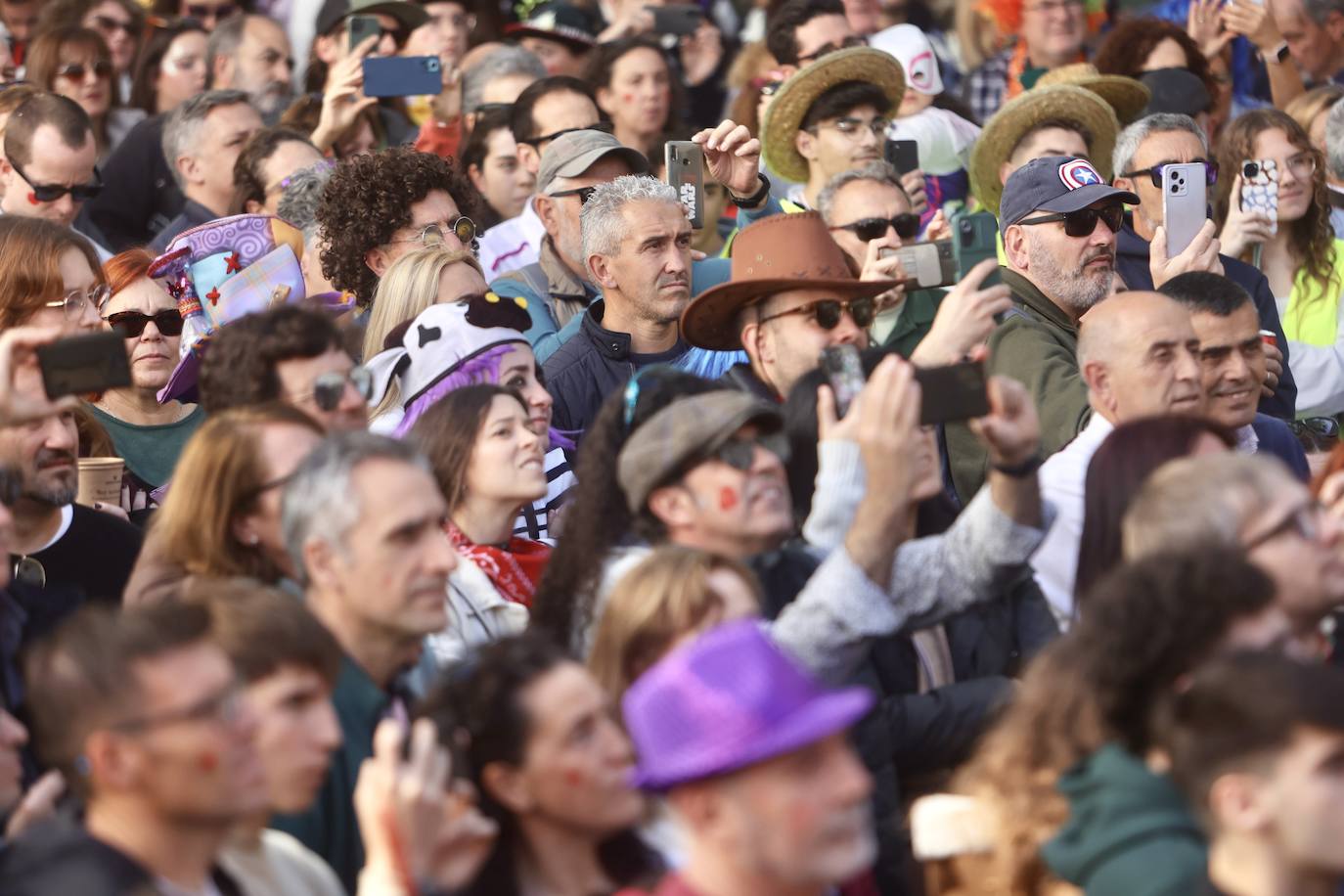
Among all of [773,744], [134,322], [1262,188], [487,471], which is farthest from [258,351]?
[1262,188]

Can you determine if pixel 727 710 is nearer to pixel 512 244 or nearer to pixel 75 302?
pixel 75 302

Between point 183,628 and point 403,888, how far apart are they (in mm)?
Result: 524

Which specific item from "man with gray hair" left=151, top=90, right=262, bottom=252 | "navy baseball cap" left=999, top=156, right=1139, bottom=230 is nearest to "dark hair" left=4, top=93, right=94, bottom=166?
"man with gray hair" left=151, top=90, right=262, bottom=252

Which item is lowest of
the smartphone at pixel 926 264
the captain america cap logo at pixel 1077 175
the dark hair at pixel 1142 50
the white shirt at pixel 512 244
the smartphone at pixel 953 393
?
the white shirt at pixel 512 244

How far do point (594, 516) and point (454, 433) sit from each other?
62 centimetres

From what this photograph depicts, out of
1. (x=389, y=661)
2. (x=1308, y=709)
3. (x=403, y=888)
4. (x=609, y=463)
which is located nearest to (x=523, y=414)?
(x=609, y=463)

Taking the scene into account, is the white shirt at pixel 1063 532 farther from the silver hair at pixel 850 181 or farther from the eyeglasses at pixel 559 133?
the eyeglasses at pixel 559 133

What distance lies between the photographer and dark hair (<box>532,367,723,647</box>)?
4.56 meters

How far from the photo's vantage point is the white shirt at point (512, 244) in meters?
7.97

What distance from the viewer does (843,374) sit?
16.2 ft

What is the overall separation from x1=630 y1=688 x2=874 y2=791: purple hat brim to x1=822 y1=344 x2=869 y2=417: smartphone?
177 cm

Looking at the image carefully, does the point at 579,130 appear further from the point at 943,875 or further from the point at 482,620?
the point at 943,875

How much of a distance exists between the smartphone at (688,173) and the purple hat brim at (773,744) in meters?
3.91

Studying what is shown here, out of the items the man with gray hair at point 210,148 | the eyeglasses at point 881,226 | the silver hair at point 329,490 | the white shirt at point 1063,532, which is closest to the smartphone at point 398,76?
the man with gray hair at point 210,148
